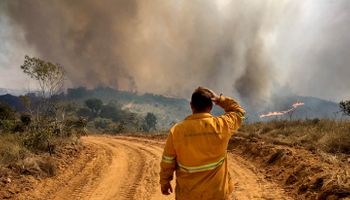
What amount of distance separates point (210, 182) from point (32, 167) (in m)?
9.87

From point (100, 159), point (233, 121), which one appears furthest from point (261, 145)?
point (233, 121)

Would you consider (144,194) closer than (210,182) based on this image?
No

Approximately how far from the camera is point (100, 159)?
671 inches

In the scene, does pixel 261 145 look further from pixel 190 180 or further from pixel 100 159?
pixel 190 180

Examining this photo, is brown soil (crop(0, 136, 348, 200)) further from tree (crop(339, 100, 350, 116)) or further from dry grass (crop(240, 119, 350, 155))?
tree (crop(339, 100, 350, 116))

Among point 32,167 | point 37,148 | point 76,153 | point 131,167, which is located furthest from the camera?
→ point 76,153

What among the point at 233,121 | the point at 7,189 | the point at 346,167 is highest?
the point at 233,121

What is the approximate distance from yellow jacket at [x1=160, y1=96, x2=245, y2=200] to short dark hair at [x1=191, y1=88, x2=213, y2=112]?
3.2 inches

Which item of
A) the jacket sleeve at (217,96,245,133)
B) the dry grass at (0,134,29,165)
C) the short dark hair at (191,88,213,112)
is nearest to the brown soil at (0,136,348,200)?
the dry grass at (0,134,29,165)

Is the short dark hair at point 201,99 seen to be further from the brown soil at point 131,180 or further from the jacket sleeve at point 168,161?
the brown soil at point 131,180

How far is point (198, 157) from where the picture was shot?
4.38 m

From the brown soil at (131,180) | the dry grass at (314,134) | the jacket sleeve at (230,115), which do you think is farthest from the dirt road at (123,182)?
the jacket sleeve at (230,115)

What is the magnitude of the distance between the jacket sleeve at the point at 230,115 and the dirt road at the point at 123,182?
5654 mm

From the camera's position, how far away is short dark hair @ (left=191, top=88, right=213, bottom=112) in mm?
4441
